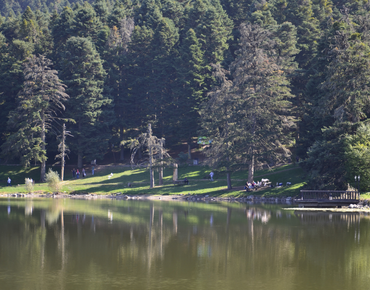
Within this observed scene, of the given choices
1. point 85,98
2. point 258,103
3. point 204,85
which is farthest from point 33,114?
point 258,103

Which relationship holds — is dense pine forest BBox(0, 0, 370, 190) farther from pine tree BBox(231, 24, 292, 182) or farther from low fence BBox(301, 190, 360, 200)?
low fence BBox(301, 190, 360, 200)

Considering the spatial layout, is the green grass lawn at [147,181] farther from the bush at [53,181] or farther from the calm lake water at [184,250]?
the calm lake water at [184,250]

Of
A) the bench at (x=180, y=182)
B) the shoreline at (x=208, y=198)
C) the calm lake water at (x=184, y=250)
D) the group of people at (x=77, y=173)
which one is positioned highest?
the group of people at (x=77, y=173)

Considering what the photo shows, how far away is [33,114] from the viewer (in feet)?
214

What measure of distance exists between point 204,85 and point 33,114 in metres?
27.4

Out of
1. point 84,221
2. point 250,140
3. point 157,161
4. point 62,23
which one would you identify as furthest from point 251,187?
point 62,23

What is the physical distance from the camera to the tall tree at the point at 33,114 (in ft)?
211

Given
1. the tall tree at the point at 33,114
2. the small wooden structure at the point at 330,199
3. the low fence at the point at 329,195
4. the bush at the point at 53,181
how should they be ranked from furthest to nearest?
the tall tree at the point at 33,114
the bush at the point at 53,181
the low fence at the point at 329,195
the small wooden structure at the point at 330,199

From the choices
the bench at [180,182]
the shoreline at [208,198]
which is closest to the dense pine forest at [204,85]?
the shoreline at [208,198]

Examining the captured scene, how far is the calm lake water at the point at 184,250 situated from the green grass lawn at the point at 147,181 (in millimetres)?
14751

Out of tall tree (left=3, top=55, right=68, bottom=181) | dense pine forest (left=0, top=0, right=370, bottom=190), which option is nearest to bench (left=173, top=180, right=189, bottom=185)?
dense pine forest (left=0, top=0, right=370, bottom=190)

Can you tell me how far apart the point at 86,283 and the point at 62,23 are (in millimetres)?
73622

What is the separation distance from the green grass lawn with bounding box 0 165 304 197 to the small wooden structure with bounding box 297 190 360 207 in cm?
412

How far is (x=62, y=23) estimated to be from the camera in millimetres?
81812
